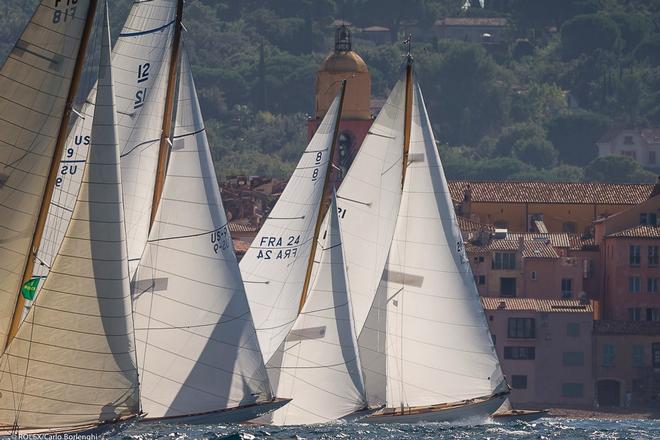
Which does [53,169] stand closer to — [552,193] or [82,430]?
[82,430]

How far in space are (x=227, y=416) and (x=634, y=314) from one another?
50.1 metres

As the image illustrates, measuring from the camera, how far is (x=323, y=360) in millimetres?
49688

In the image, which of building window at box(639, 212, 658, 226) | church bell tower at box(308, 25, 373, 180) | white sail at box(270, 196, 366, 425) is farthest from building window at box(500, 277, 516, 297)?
white sail at box(270, 196, 366, 425)

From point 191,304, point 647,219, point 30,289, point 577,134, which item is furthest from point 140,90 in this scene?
point 577,134

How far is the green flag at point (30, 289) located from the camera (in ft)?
121

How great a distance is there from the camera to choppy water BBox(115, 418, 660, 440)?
43.9 metres

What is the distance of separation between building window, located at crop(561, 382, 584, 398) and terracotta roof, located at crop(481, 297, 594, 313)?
2.63 meters

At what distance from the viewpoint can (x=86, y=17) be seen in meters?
36.5

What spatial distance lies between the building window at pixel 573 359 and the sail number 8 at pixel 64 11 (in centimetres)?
5349

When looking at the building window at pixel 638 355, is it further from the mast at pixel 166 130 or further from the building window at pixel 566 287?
the mast at pixel 166 130

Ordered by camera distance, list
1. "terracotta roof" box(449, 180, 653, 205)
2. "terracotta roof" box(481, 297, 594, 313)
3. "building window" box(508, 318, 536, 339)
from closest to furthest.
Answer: "building window" box(508, 318, 536, 339), "terracotta roof" box(481, 297, 594, 313), "terracotta roof" box(449, 180, 653, 205)

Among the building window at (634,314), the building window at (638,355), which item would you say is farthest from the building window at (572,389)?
the building window at (634,314)

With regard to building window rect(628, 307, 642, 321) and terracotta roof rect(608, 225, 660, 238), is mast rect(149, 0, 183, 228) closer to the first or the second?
terracotta roof rect(608, 225, 660, 238)

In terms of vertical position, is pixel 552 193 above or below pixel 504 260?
above
